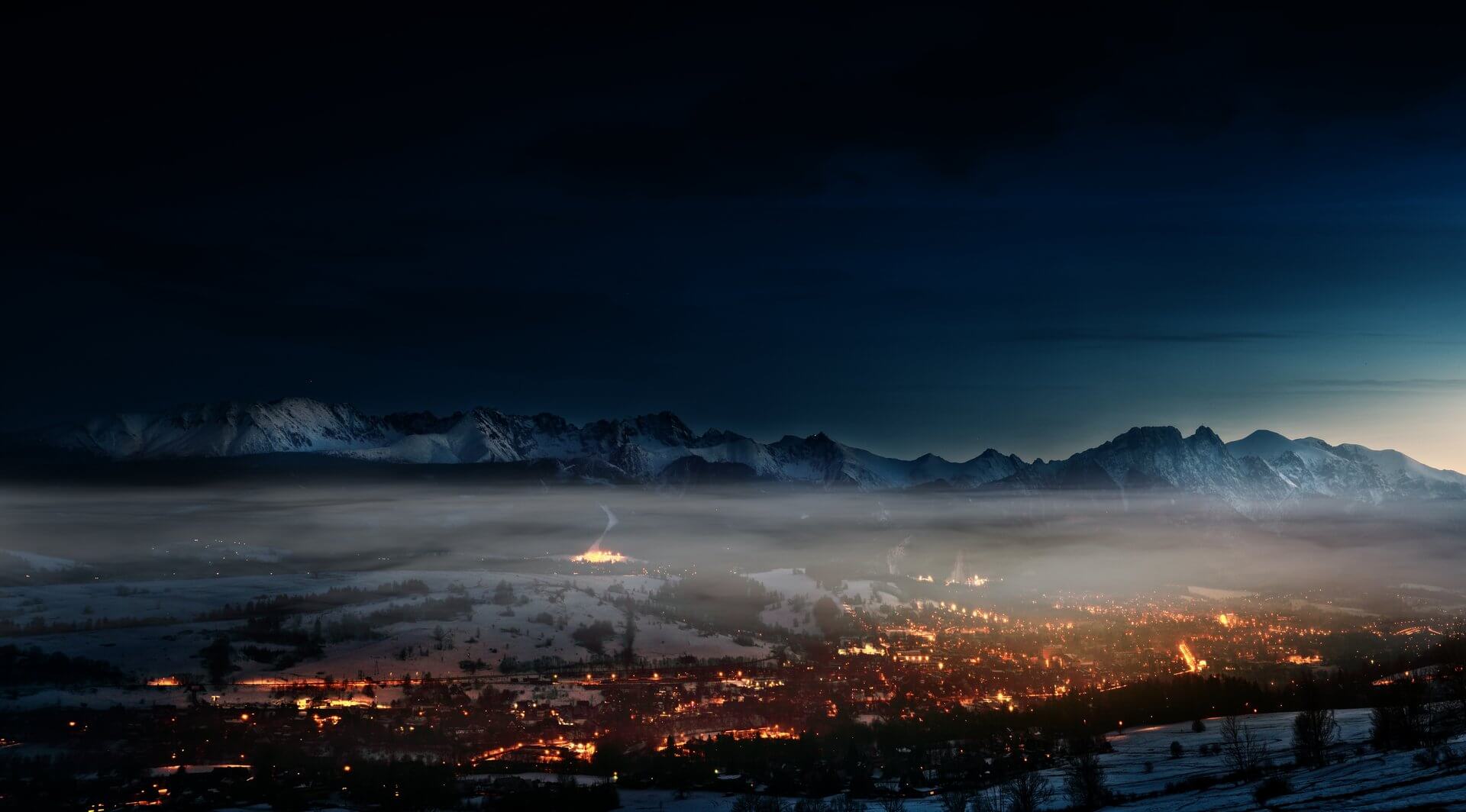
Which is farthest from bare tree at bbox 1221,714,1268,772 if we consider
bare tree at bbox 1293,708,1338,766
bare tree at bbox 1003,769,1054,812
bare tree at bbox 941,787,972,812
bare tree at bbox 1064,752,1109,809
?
bare tree at bbox 941,787,972,812

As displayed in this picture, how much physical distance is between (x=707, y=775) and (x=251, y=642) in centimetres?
13388

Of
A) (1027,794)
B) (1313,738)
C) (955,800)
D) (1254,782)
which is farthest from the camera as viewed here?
(955,800)

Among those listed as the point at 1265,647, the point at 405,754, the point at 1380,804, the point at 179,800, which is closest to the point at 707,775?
the point at 405,754

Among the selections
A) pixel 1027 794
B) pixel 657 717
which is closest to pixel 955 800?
pixel 1027 794

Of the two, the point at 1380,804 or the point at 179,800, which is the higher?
the point at 1380,804

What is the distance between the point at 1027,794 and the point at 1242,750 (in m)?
20.1

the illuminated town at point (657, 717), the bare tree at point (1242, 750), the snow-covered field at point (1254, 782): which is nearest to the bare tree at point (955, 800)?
the snow-covered field at point (1254, 782)

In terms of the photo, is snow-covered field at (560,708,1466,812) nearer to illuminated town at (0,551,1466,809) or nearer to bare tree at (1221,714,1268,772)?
bare tree at (1221,714,1268,772)

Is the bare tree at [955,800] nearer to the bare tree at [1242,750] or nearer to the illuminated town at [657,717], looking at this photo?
the illuminated town at [657,717]

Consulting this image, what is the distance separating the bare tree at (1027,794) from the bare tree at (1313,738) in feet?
55.1

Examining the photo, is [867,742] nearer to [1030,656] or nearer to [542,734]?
[542,734]

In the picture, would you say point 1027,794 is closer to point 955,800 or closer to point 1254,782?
point 955,800

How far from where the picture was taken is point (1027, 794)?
66.1m

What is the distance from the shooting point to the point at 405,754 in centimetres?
10594
